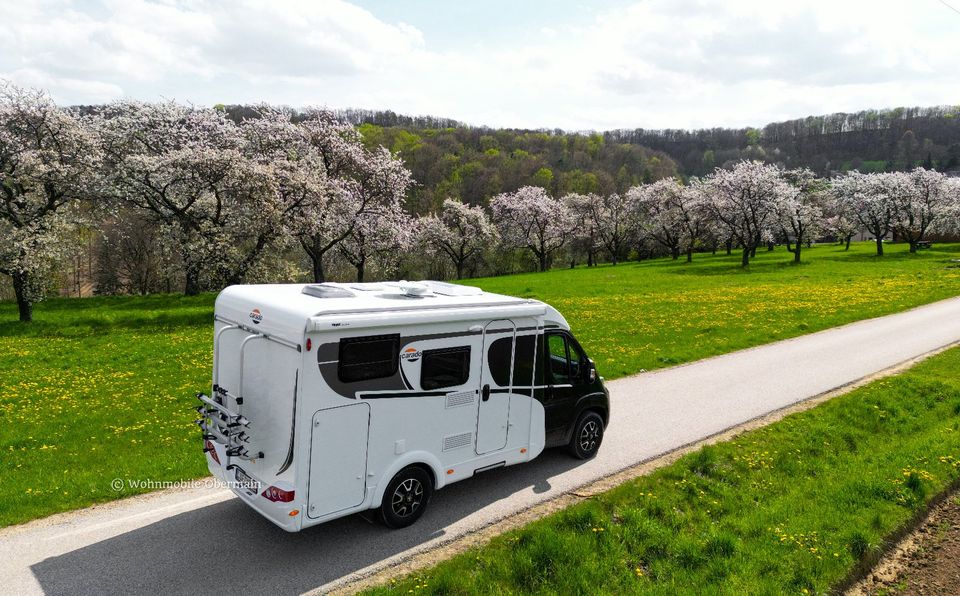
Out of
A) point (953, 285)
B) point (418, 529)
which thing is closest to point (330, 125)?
point (418, 529)

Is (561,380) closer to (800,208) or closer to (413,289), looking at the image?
(413,289)

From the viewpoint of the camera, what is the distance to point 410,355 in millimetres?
7688

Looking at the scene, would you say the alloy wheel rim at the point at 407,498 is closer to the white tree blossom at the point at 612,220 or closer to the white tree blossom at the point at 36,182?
the white tree blossom at the point at 36,182

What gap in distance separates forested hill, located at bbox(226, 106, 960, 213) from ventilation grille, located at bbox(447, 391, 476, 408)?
43696 millimetres

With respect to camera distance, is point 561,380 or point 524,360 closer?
point 524,360

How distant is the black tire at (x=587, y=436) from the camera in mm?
10172

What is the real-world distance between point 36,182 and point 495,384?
28001 millimetres

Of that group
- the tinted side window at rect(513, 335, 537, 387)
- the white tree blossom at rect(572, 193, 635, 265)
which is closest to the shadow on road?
the tinted side window at rect(513, 335, 537, 387)

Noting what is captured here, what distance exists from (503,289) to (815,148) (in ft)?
536

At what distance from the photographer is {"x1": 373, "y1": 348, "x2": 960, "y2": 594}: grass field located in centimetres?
658

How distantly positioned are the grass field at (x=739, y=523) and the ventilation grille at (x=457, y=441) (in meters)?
1.49

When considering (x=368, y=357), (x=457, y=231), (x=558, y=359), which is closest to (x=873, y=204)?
(x=457, y=231)

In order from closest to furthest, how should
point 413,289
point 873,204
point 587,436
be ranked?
1. point 413,289
2. point 587,436
3. point 873,204

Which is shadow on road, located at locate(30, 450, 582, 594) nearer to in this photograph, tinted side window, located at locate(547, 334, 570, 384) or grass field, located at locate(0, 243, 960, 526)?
grass field, located at locate(0, 243, 960, 526)
